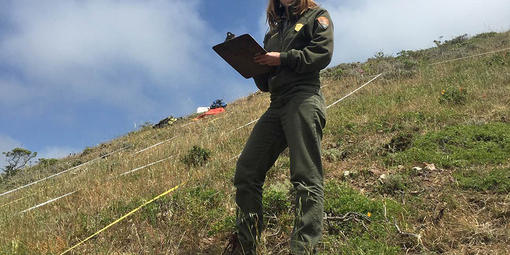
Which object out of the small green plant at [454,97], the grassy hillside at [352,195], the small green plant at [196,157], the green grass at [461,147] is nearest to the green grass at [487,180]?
the grassy hillside at [352,195]

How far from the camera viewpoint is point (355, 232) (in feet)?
10.5

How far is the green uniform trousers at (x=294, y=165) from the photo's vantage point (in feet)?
8.43

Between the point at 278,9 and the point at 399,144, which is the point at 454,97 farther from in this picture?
the point at 278,9

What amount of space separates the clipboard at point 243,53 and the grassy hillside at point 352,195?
1.36 meters

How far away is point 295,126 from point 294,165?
286 mm

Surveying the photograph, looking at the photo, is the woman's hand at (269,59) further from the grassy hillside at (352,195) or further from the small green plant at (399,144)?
the small green plant at (399,144)

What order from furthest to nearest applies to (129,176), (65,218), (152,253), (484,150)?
(129,176), (484,150), (65,218), (152,253)

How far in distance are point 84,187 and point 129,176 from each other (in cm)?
69

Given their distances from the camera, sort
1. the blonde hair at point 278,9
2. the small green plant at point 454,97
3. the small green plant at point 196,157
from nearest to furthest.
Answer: the blonde hair at point 278,9
the small green plant at point 196,157
the small green plant at point 454,97

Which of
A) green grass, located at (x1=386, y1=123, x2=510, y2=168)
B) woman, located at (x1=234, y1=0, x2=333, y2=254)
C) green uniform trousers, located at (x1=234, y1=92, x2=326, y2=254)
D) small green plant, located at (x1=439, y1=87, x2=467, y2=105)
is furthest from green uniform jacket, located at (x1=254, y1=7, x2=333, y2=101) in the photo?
small green plant, located at (x1=439, y1=87, x2=467, y2=105)

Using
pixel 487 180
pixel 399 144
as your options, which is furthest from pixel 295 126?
pixel 399 144

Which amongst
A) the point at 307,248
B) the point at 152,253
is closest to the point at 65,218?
the point at 152,253

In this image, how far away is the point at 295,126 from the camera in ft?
8.93

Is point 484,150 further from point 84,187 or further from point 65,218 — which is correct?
point 84,187
